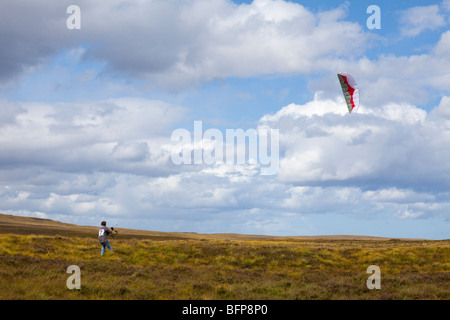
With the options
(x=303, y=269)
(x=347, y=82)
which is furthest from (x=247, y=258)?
(x=347, y=82)

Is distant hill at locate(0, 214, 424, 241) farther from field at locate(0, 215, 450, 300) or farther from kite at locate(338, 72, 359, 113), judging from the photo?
kite at locate(338, 72, 359, 113)

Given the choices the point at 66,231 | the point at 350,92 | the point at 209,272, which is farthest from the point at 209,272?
the point at 66,231

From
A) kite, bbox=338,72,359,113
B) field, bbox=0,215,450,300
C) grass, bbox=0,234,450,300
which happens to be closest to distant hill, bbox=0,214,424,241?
grass, bbox=0,234,450,300

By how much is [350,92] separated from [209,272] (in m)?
20.0

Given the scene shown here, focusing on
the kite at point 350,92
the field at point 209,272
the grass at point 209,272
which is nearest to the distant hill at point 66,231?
the grass at point 209,272

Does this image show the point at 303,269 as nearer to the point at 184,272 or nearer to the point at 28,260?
the point at 184,272

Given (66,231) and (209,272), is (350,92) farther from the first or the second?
(66,231)

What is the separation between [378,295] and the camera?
19.7m

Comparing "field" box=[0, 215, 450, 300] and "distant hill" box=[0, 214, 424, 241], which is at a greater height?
"field" box=[0, 215, 450, 300]

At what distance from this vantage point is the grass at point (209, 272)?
19297mm

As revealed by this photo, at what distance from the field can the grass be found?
0.12 feet

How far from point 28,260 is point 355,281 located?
709 inches

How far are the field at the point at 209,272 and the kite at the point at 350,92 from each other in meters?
12.1

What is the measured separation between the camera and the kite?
121ft
